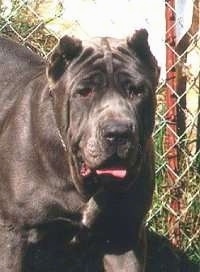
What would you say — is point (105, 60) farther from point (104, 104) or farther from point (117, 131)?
point (117, 131)

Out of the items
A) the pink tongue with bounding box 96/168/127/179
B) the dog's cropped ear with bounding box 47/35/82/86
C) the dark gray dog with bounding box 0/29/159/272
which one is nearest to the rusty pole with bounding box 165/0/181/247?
the dark gray dog with bounding box 0/29/159/272

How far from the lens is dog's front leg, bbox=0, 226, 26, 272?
324 centimetres

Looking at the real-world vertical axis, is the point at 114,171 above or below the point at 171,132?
above

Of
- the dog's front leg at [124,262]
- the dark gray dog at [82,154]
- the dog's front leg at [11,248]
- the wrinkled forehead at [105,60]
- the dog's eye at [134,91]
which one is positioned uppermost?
the wrinkled forehead at [105,60]

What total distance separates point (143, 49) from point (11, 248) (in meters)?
0.81

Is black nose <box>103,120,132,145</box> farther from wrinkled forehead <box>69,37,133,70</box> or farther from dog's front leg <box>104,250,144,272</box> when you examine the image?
dog's front leg <box>104,250,144,272</box>

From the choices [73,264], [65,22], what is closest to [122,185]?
[73,264]

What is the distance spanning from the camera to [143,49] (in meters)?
3.12

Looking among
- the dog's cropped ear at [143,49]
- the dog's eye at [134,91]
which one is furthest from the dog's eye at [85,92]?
the dog's cropped ear at [143,49]

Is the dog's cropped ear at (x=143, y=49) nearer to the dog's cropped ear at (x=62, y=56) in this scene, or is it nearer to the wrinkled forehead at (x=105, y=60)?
the wrinkled forehead at (x=105, y=60)

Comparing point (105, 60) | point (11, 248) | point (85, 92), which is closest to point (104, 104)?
point (85, 92)

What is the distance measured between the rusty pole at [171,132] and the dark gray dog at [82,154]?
1.96ft

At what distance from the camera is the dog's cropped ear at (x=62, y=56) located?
3.06 m

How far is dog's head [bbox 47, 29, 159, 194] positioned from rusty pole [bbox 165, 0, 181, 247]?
0.79m
